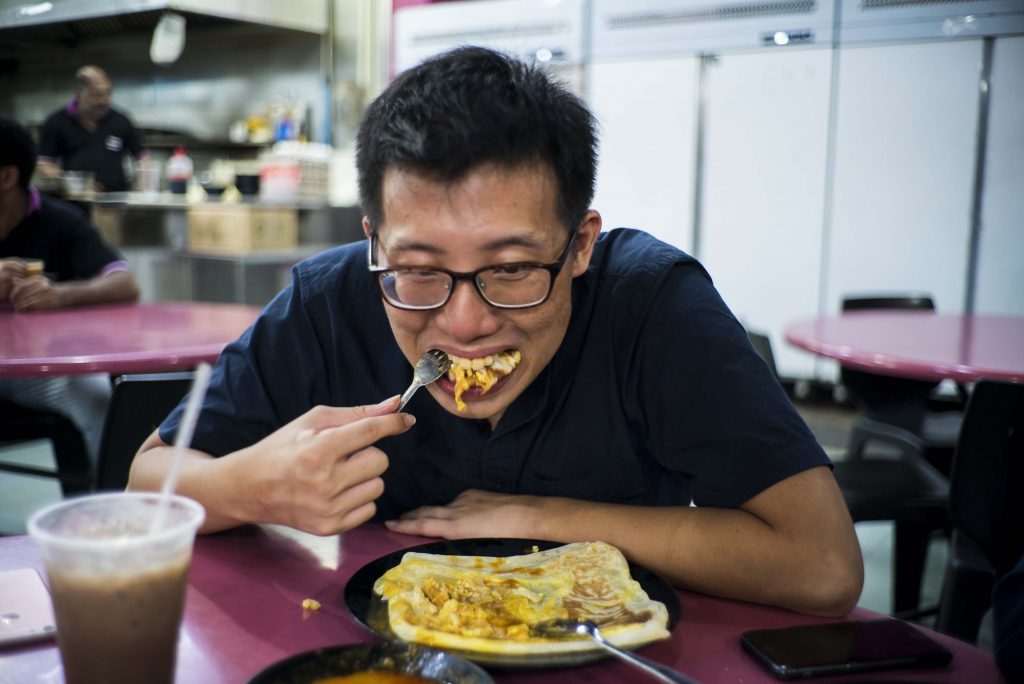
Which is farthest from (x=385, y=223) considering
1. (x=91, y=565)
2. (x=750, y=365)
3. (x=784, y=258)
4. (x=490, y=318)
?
(x=784, y=258)

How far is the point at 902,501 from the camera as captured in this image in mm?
2430

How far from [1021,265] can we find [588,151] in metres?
4.92

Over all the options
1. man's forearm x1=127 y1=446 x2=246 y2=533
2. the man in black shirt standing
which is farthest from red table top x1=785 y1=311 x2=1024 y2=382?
the man in black shirt standing

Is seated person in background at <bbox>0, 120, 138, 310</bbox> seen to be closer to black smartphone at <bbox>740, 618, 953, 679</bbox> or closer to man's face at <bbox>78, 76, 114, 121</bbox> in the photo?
black smartphone at <bbox>740, 618, 953, 679</bbox>

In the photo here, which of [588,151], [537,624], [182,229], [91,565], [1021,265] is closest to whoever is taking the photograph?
[91,565]

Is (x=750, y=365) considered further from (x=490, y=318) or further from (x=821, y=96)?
(x=821, y=96)

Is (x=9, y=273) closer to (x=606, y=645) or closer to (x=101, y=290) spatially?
(x=101, y=290)

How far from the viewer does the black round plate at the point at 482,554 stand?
838mm

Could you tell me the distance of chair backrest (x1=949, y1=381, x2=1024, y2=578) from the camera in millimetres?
1953

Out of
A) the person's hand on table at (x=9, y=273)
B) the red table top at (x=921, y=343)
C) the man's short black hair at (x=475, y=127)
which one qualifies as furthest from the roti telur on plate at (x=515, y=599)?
the person's hand on table at (x=9, y=273)

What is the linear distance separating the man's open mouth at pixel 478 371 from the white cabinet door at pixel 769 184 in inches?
187

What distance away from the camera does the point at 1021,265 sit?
5.29 meters

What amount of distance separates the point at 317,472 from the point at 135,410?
1033mm

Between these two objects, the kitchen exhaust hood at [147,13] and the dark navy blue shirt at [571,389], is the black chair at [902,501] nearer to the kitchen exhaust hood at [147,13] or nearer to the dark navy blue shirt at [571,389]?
the dark navy blue shirt at [571,389]
